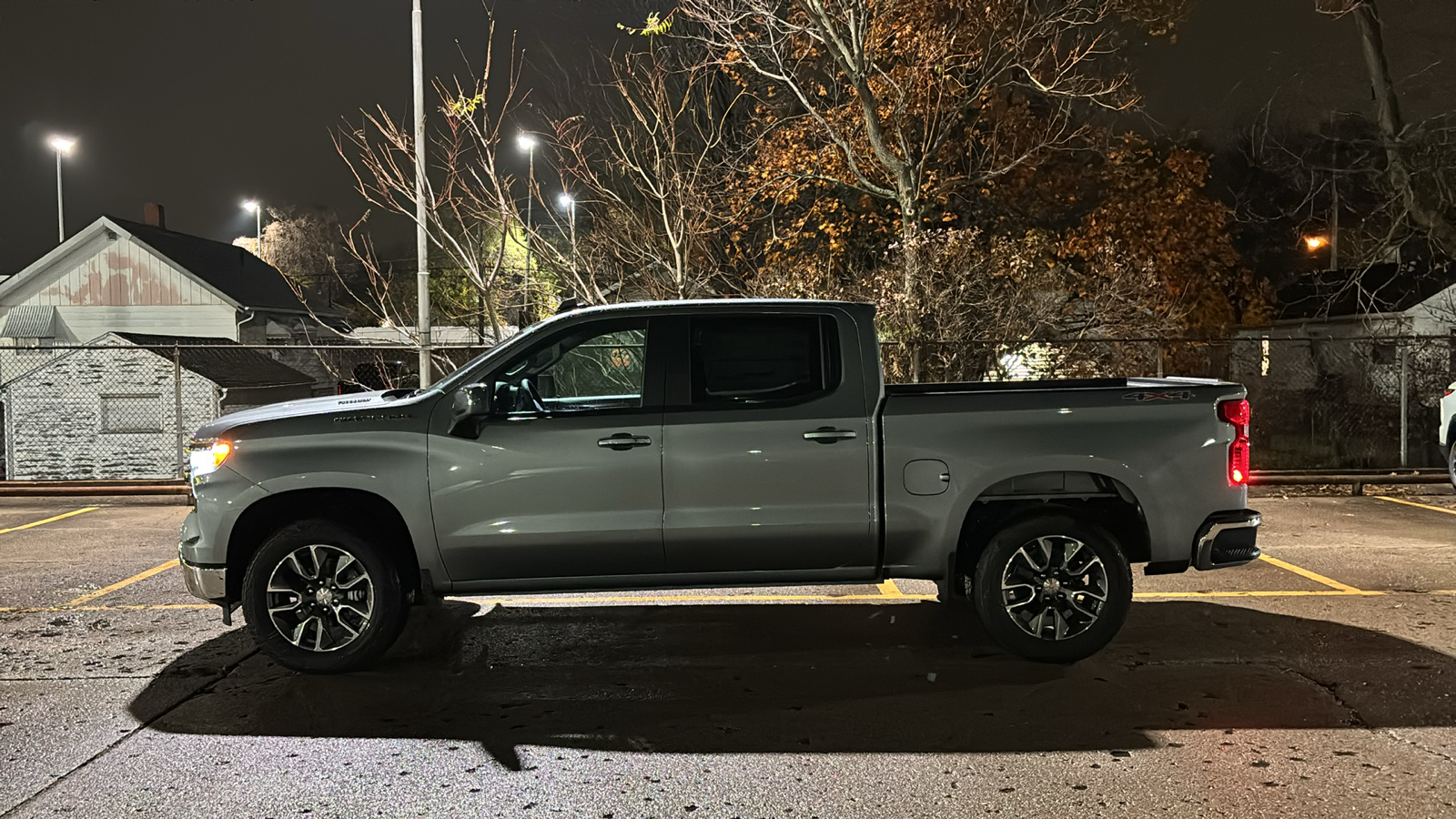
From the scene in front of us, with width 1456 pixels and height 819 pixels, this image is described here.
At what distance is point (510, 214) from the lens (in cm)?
1518

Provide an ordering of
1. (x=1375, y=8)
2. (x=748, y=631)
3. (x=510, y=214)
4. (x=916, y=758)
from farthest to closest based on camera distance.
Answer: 1. (x=1375, y=8)
2. (x=510, y=214)
3. (x=748, y=631)
4. (x=916, y=758)

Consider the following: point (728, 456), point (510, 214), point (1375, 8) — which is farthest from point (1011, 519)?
point (1375, 8)

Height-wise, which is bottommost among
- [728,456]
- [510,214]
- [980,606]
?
[980,606]

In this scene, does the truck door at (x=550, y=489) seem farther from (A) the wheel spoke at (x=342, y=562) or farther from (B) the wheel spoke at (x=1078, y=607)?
(B) the wheel spoke at (x=1078, y=607)

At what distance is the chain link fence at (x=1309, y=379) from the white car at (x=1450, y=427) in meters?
1.37

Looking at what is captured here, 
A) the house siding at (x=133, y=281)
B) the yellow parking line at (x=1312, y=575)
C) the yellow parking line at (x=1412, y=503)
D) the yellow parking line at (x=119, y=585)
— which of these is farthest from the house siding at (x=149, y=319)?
the yellow parking line at (x=1312, y=575)

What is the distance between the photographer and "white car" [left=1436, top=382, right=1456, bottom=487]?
42.1ft

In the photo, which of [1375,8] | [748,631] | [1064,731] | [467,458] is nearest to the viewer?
[1064,731]

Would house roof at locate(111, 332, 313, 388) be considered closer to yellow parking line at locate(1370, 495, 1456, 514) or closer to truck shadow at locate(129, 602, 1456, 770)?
truck shadow at locate(129, 602, 1456, 770)

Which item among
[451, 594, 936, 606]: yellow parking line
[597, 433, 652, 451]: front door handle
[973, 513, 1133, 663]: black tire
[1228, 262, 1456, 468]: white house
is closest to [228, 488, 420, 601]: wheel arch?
[597, 433, 652, 451]: front door handle

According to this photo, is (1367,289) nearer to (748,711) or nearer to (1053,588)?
(1053,588)

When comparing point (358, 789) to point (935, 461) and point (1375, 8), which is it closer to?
point (935, 461)

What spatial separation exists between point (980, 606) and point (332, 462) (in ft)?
11.5

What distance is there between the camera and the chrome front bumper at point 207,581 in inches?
236
